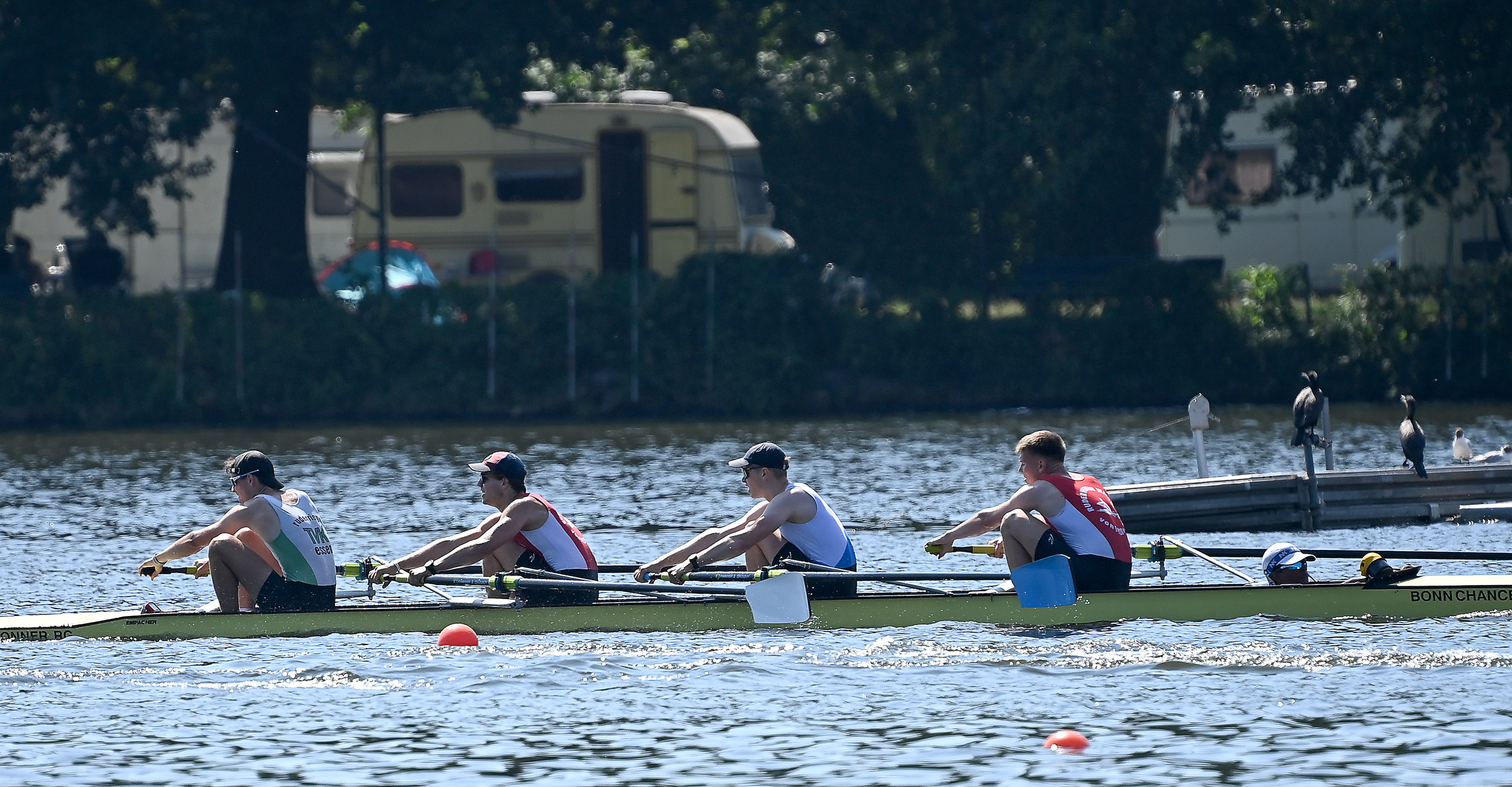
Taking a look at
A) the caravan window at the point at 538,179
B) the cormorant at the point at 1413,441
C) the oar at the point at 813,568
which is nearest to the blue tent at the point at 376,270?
the caravan window at the point at 538,179

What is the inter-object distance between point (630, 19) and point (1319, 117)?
11.6 m

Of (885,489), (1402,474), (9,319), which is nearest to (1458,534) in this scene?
(1402,474)

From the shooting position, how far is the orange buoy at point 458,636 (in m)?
15.9

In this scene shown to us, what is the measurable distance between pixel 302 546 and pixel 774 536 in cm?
336

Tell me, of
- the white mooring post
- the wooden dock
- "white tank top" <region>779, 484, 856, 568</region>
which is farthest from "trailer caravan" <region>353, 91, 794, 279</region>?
"white tank top" <region>779, 484, 856, 568</region>

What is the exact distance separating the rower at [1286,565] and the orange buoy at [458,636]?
5814mm

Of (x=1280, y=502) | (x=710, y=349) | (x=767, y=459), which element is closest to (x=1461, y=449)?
(x=1280, y=502)

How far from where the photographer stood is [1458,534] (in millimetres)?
22109

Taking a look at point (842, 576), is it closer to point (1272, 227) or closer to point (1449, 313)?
point (1449, 313)

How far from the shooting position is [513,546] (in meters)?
16.3

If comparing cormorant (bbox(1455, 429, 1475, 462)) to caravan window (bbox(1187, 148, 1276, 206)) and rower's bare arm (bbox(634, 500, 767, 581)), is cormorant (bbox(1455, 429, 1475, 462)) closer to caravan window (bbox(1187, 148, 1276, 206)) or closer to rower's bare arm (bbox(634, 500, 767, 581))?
rower's bare arm (bbox(634, 500, 767, 581))

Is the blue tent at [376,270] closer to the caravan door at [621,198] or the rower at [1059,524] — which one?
the caravan door at [621,198]

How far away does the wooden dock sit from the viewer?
74.4 ft

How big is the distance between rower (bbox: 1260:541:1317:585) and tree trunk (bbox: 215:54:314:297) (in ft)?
82.4
